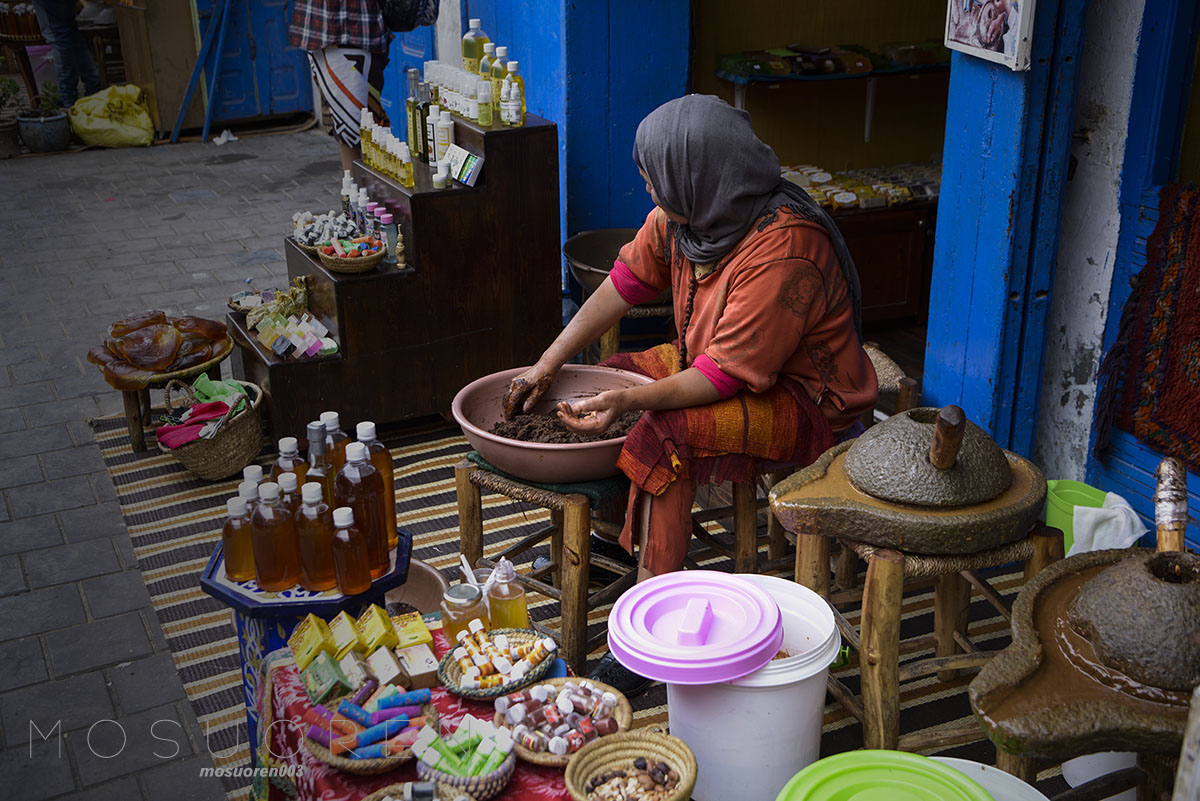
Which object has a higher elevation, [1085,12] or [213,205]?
[1085,12]

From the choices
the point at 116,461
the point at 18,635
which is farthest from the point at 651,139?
the point at 116,461

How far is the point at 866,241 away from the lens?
18.9 feet

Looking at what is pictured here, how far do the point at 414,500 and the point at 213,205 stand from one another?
4.85m

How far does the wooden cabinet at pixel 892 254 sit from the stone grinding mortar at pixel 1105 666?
3.45m

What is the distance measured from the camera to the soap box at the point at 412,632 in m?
2.69

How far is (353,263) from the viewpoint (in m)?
4.61

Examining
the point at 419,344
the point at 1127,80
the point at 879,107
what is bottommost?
the point at 419,344

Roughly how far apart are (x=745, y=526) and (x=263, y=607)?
1.44 metres

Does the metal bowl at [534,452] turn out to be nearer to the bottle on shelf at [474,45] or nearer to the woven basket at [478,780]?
the woven basket at [478,780]

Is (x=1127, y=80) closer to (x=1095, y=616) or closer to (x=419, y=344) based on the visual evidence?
(x=1095, y=616)

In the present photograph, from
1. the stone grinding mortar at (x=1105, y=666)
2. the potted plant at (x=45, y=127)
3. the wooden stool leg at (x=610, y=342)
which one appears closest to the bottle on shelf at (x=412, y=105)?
the wooden stool leg at (x=610, y=342)

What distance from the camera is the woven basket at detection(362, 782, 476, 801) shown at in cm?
219

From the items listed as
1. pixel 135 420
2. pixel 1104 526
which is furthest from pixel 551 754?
pixel 135 420

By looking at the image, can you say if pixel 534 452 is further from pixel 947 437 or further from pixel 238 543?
pixel 947 437
